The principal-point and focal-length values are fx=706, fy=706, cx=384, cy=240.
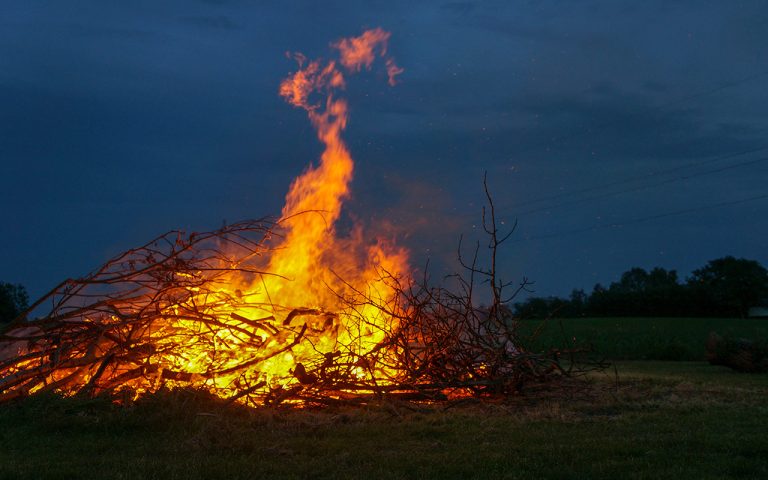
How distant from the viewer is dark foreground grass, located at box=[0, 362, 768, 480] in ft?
16.3

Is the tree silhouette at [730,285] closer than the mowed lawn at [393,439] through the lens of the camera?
No

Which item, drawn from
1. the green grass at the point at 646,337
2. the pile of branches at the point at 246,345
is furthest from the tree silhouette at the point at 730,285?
the pile of branches at the point at 246,345

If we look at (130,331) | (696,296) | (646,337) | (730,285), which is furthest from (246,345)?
(730,285)

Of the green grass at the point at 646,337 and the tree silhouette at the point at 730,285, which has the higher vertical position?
the tree silhouette at the point at 730,285

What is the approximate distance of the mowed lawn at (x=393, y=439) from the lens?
4.95m

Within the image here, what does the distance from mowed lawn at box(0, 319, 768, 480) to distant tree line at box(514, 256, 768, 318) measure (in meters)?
37.4

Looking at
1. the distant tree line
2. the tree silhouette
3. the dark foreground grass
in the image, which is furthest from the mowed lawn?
the tree silhouette

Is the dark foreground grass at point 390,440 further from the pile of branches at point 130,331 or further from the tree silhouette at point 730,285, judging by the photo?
the tree silhouette at point 730,285

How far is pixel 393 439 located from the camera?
611 centimetres

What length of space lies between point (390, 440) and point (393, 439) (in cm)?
6

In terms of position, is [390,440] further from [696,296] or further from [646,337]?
[696,296]

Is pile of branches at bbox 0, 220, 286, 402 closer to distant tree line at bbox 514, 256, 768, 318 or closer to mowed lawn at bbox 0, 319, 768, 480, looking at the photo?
mowed lawn at bbox 0, 319, 768, 480

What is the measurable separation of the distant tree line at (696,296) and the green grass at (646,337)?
322 inches

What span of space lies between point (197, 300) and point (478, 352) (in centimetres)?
364
